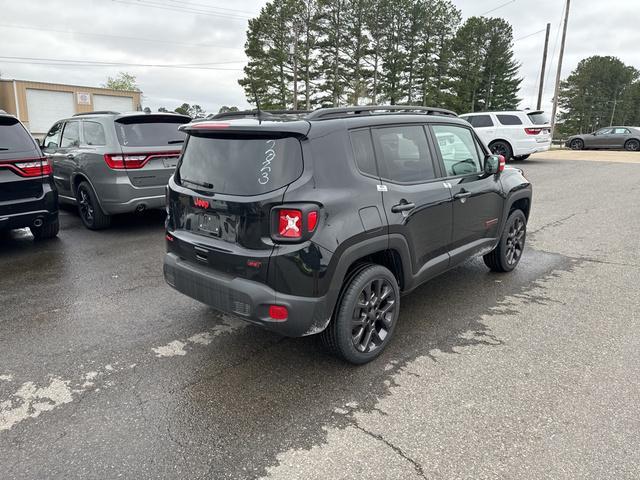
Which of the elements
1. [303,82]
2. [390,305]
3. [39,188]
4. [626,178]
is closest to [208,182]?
[390,305]

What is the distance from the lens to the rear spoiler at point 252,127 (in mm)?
2938

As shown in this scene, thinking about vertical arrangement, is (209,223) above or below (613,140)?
below

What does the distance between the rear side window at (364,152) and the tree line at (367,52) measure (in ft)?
120

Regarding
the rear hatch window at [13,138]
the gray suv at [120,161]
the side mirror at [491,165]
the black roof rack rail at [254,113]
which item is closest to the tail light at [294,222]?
the black roof rack rail at [254,113]

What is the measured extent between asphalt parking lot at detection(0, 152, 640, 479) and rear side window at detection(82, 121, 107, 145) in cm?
239

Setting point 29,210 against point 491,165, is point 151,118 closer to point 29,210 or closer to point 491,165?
point 29,210

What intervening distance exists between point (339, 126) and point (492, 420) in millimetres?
2029

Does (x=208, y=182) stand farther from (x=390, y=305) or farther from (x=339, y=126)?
(x=390, y=305)

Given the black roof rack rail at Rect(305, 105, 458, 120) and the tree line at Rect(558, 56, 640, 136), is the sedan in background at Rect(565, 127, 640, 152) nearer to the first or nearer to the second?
the black roof rack rail at Rect(305, 105, 458, 120)

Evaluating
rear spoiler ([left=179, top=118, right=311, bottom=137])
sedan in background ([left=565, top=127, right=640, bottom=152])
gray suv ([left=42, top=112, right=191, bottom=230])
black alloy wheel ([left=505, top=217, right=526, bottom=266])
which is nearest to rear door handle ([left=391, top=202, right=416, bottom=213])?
rear spoiler ([left=179, top=118, right=311, bottom=137])

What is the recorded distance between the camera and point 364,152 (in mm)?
3217

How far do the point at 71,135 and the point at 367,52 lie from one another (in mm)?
A: 39476

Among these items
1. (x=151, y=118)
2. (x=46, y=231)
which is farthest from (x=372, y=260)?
(x=46, y=231)

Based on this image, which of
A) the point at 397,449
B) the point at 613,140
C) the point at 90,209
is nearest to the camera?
the point at 397,449
